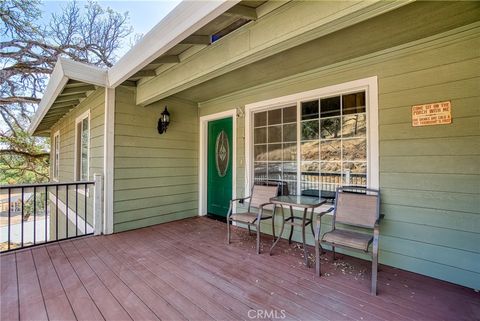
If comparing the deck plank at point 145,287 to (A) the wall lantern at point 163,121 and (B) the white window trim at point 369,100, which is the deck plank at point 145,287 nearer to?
(A) the wall lantern at point 163,121

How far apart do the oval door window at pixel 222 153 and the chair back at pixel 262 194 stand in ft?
3.51

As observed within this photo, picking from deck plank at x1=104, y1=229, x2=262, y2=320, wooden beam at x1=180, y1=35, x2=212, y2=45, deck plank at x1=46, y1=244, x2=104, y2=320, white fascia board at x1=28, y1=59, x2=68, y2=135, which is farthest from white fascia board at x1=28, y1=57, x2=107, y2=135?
deck plank at x1=104, y1=229, x2=262, y2=320

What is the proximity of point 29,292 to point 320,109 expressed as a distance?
12.4 ft

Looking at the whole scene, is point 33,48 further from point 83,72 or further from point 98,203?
point 98,203

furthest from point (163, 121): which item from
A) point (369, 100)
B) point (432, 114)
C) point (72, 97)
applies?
point (432, 114)

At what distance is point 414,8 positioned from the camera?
181 centimetres

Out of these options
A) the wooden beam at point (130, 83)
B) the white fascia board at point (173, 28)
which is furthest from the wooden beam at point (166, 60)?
the wooden beam at point (130, 83)

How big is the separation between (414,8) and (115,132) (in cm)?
407

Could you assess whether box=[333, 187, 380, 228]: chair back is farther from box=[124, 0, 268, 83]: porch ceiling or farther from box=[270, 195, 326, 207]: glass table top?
box=[124, 0, 268, 83]: porch ceiling

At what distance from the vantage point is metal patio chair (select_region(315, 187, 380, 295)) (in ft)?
7.18

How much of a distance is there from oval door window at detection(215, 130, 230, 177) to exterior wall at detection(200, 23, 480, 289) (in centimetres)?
252

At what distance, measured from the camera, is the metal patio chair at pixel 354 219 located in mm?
2188

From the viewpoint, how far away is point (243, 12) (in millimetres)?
2008

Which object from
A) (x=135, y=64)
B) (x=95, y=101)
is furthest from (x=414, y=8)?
(x=95, y=101)
